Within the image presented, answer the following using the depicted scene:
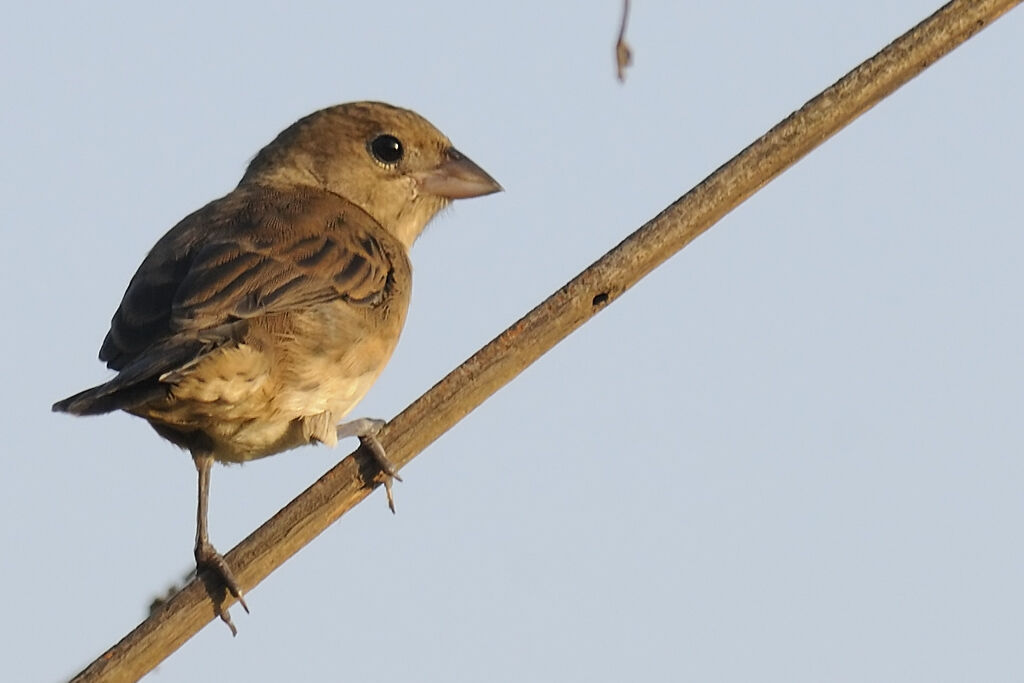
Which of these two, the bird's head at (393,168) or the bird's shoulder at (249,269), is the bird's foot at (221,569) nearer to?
the bird's shoulder at (249,269)

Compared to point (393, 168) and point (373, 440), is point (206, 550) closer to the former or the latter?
point (373, 440)

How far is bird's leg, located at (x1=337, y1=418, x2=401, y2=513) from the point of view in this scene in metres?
4.26

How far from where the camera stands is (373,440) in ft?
14.2

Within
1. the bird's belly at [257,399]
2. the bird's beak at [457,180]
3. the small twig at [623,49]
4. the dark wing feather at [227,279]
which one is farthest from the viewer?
the bird's beak at [457,180]

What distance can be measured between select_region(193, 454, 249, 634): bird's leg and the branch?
0.06 metres

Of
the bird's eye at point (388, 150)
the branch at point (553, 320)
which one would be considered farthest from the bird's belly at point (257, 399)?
Answer: the bird's eye at point (388, 150)

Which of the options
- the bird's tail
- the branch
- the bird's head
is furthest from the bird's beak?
the branch

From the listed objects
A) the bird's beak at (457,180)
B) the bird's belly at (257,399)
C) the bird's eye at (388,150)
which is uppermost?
the bird's eye at (388,150)

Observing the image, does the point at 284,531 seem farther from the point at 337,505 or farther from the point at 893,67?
the point at 893,67

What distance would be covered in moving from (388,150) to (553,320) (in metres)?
Answer: 3.00

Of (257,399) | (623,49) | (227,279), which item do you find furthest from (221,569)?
(623,49)

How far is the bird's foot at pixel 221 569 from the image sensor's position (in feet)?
14.0

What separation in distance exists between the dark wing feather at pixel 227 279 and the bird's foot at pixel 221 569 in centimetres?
53

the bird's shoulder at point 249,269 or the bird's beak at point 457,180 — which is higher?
the bird's beak at point 457,180
